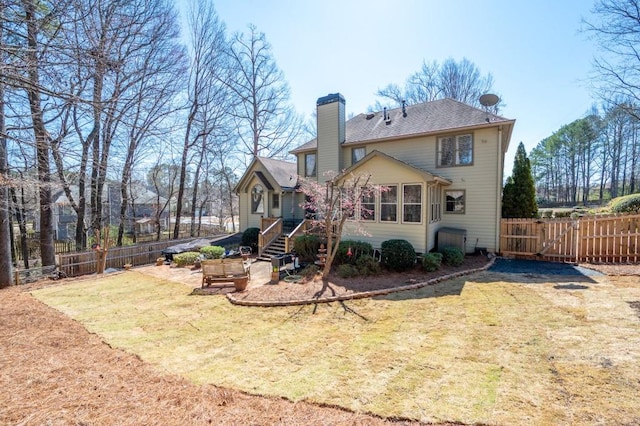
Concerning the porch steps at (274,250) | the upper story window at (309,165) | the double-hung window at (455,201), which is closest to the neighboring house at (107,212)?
the porch steps at (274,250)

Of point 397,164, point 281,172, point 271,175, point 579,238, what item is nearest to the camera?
point 579,238

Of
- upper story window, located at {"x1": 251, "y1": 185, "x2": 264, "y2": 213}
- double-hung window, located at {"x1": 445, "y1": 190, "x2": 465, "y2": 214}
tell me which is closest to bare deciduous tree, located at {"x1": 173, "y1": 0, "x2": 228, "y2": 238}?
upper story window, located at {"x1": 251, "y1": 185, "x2": 264, "y2": 213}

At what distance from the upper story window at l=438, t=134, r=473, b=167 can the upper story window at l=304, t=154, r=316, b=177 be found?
722 cm

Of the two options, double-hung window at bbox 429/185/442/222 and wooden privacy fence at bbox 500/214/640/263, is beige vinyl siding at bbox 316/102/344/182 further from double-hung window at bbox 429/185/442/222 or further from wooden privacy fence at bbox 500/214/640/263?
wooden privacy fence at bbox 500/214/640/263

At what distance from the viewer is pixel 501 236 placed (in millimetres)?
12500

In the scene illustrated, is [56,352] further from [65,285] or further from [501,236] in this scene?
[501,236]

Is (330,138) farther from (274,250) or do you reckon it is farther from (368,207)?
(274,250)

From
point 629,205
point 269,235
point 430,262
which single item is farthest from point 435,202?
point 629,205

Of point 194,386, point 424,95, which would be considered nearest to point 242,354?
point 194,386

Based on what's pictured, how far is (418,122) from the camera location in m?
14.4

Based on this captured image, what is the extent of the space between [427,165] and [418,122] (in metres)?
2.49

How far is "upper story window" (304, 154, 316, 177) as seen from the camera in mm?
17375

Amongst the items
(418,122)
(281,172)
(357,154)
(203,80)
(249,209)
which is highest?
(203,80)

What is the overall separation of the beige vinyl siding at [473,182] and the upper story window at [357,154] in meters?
2.70
